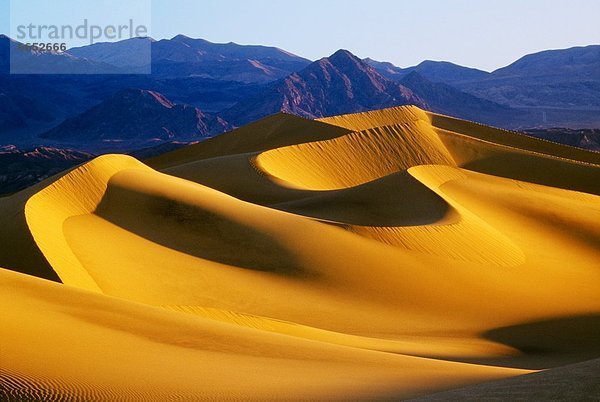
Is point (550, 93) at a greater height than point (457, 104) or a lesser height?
greater

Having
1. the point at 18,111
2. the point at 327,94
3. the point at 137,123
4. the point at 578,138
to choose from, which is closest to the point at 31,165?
the point at 578,138

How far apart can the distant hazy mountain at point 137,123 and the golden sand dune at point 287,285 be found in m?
85.5

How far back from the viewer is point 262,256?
53.7 ft

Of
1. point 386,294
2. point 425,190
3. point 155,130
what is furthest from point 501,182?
point 155,130

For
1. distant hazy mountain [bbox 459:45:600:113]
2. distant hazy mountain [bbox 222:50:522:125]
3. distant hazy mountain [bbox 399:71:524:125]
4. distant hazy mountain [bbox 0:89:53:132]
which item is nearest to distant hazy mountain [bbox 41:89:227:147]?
distant hazy mountain [bbox 0:89:53:132]

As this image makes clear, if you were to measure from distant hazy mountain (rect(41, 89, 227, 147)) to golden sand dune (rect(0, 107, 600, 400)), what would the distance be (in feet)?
281

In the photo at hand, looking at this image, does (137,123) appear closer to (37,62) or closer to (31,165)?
(31,165)

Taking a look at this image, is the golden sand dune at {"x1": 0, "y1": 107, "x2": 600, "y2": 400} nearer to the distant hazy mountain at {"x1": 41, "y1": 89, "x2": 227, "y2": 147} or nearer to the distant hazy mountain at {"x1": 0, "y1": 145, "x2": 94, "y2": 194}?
the distant hazy mountain at {"x1": 0, "y1": 145, "x2": 94, "y2": 194}

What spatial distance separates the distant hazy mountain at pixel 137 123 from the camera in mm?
113438

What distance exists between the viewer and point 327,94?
140 m

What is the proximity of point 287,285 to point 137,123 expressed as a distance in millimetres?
105887

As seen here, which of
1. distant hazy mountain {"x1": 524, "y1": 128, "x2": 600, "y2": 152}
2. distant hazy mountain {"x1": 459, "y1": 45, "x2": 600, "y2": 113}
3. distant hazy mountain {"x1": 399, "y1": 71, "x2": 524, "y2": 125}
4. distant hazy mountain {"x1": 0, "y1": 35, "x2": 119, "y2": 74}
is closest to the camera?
distant hazy mountain {"x1": 524, "y1": 128, "x2": 600, "y2": 152}

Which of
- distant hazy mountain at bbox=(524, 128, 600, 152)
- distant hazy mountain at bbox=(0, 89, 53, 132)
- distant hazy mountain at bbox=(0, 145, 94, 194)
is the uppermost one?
distant hazy mountain at bbox=(524, 128, 600, 152)

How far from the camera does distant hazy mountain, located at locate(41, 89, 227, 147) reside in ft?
372
